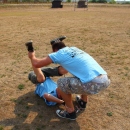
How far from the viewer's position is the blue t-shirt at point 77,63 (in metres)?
3.01

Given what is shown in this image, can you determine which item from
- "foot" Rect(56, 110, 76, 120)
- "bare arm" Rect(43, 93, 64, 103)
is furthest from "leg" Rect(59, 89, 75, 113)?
"bare arm" Rect(43, 93, 64, 103)

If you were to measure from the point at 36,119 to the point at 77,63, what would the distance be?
3.51 feet

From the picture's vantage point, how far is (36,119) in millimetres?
3424

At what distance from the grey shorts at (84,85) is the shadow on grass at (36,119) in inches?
20.2

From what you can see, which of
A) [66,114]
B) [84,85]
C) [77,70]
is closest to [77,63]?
[77,70]

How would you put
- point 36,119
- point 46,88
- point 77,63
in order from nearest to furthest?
point 77,63, point 36,119, point 46,88

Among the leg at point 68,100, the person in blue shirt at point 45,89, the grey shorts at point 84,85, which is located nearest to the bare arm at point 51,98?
the person in blue shirt at point 45,89

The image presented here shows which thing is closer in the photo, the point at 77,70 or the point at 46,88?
the point at 77,70

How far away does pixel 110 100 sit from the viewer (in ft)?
13.1

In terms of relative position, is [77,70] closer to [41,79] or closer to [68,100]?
[68,100]

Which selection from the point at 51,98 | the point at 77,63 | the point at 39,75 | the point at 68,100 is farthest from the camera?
the point at 39,75

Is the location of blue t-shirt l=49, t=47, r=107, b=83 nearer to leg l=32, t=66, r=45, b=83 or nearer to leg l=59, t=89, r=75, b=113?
leg l=59, t=89, r=75, b=113

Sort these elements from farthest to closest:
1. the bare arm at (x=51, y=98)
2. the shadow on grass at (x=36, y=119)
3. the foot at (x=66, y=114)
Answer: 1. the bare arm at (x=51, y=98)
2. the foot at (x=66, y=114)
3. the shadow on grass at (x=36, y=119)

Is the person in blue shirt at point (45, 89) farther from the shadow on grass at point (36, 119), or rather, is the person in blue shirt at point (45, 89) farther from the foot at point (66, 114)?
the foot at point (66, 114)
